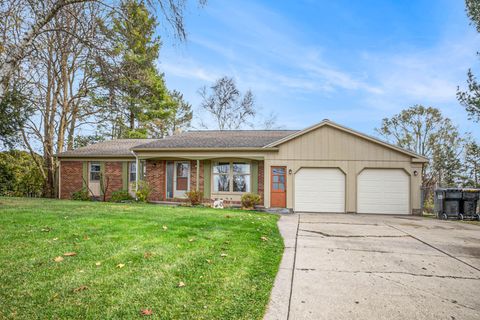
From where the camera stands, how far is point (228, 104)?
28656 millimetres

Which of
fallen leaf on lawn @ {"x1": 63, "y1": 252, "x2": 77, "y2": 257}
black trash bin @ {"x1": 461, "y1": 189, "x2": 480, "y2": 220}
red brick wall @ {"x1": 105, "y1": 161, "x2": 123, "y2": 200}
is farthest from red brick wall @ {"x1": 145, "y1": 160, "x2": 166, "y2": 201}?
black trash bin @ {"x1": 461, "y1": 189, "x2": 480, "y2": 220}

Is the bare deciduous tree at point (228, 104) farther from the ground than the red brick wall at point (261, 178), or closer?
farther from the ground

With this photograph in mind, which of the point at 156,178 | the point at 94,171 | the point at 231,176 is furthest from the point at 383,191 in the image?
the point at 94,171

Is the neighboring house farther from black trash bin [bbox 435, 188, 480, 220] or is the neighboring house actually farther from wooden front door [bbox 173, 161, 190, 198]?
black trash bin [bbox 435, 188, 480, 220]

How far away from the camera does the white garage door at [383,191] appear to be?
Result: 11797 mm

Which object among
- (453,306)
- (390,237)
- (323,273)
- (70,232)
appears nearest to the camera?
(453,306)

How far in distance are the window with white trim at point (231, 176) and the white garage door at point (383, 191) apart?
529cm

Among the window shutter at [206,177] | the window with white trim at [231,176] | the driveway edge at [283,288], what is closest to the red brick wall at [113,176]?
the window shutter at [206,177]

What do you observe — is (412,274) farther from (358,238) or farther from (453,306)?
(358,238)

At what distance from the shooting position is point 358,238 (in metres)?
6.32

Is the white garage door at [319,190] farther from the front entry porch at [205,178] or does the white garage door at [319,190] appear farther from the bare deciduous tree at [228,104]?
the bare deciduous tree at [228,104]

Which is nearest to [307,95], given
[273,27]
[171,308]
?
[273,27]

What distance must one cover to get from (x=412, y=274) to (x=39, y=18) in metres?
8.47

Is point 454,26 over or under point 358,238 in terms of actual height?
over
